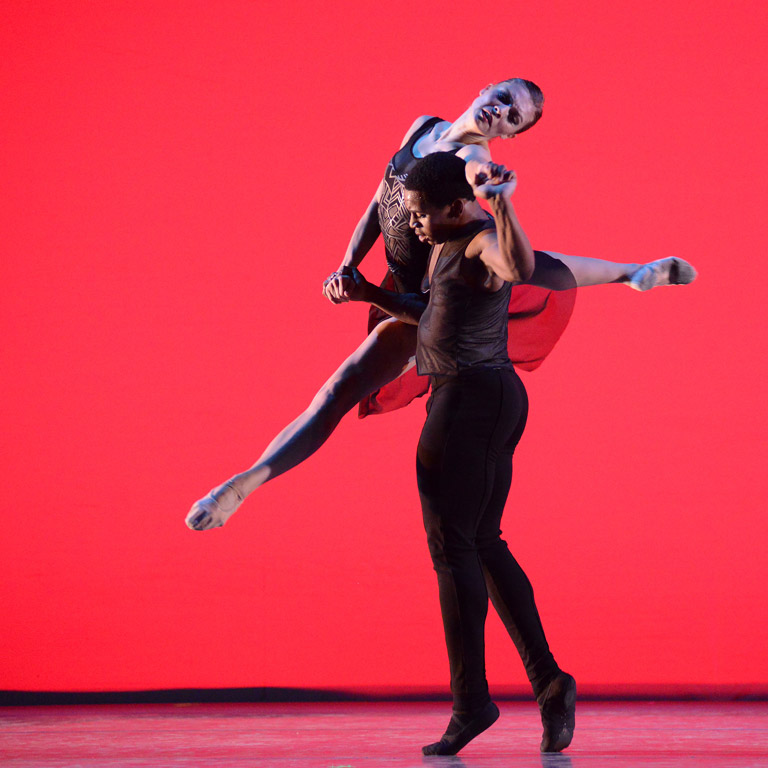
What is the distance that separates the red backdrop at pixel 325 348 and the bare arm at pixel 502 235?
4.68ft

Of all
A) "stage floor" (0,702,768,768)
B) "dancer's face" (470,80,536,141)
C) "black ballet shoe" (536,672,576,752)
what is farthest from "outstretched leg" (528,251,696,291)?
"stage floor" (0,702,768,768)

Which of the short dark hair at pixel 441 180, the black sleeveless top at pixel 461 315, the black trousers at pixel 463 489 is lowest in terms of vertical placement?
the black trousers at pixel 463 489

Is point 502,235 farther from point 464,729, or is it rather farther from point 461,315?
point 464,729

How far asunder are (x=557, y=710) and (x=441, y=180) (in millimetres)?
1035

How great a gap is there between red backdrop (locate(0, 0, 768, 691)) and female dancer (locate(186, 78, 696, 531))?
0.85m

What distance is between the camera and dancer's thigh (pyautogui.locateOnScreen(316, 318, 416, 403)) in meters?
2.24

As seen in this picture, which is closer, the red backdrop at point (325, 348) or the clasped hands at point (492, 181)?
the clasped hands at point (492, 181)

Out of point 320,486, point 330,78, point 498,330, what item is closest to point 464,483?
point 498,330

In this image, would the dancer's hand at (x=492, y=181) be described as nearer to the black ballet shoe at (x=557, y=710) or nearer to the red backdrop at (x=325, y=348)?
the black ballet shoe at (x=557, y=710)

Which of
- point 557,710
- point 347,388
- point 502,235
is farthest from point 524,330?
point 557,710

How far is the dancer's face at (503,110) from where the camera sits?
2111 millimetres

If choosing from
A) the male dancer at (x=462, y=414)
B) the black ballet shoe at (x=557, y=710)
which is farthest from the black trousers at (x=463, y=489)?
the black ballet shoe at (x=557, y=710)

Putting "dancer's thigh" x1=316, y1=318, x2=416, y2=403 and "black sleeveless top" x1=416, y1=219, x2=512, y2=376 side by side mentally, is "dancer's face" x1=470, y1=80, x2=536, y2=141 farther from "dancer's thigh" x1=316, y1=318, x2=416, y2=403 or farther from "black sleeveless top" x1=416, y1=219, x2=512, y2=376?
"dancer's thigh" x1=316, y1=318, x2=416, y2=403

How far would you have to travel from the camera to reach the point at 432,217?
1815 mm
